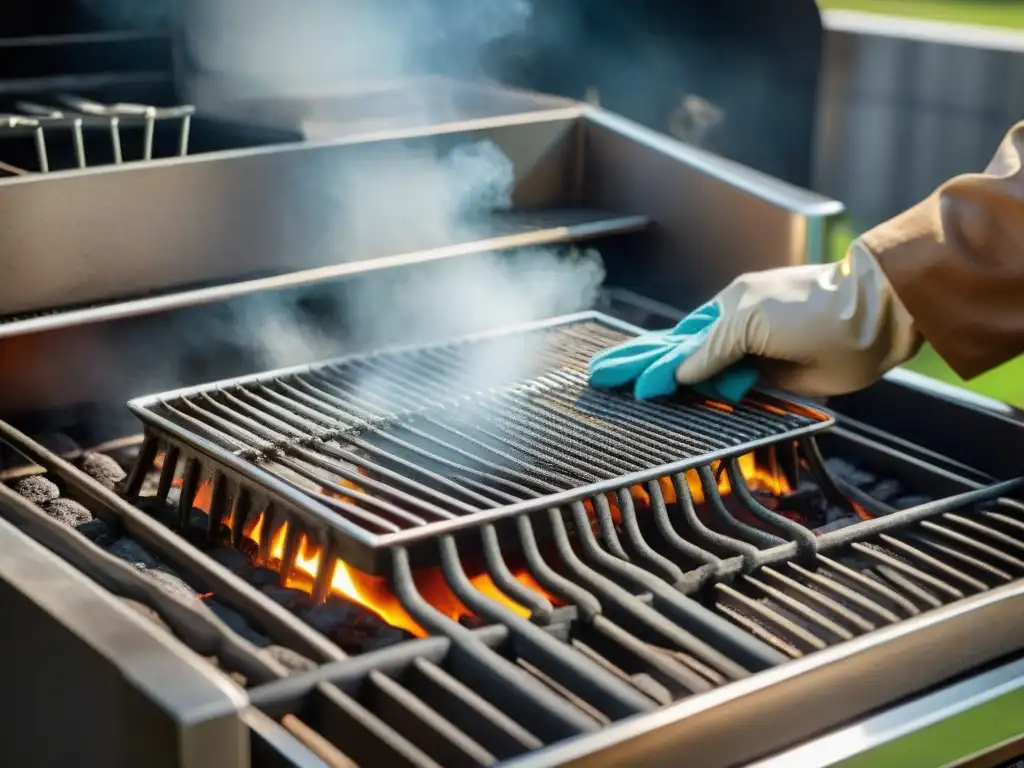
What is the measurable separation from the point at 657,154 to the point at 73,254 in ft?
3.12

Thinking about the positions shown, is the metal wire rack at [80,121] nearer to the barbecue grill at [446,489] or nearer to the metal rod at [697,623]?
the barbecue grill at [446,489]

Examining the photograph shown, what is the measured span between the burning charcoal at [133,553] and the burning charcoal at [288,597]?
0.12m

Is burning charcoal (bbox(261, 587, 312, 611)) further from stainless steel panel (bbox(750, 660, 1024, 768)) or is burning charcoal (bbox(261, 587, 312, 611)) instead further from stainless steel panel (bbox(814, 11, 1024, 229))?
stainless steel panel (bbox(814, 11, 1024, 229))

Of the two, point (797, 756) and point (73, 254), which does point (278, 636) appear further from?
point (73, 254)

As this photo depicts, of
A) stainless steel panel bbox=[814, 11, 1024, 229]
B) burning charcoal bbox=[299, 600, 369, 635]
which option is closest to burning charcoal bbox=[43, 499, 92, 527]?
burning charcoal bbox=[299, 600, 369, 635]

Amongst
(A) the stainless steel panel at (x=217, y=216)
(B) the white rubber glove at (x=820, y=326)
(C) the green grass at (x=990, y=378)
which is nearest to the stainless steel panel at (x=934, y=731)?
(B) the white rubber glove at (x=820, y=326)

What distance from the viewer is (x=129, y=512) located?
4.89 ft

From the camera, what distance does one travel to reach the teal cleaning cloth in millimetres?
1824

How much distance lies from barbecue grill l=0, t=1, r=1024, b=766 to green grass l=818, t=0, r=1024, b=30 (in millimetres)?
2770

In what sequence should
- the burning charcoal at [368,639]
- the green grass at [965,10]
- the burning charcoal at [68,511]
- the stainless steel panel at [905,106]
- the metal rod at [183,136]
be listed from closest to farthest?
the burning charcoal at [368,639] < the burning charcoal at [68,511] < the metal rod at [183,136] < the stainless steel panel at [905,106] < the green grass at [965,10]

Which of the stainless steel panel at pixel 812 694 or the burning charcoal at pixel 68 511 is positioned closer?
the stainless steel panel at pixel 812 694

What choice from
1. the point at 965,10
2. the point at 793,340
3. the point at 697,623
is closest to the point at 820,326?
the point at 793,340

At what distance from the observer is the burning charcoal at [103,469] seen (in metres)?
1.73

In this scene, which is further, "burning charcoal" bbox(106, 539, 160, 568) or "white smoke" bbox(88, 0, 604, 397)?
"white smoke" bbox(88, 0, 604, 397)
